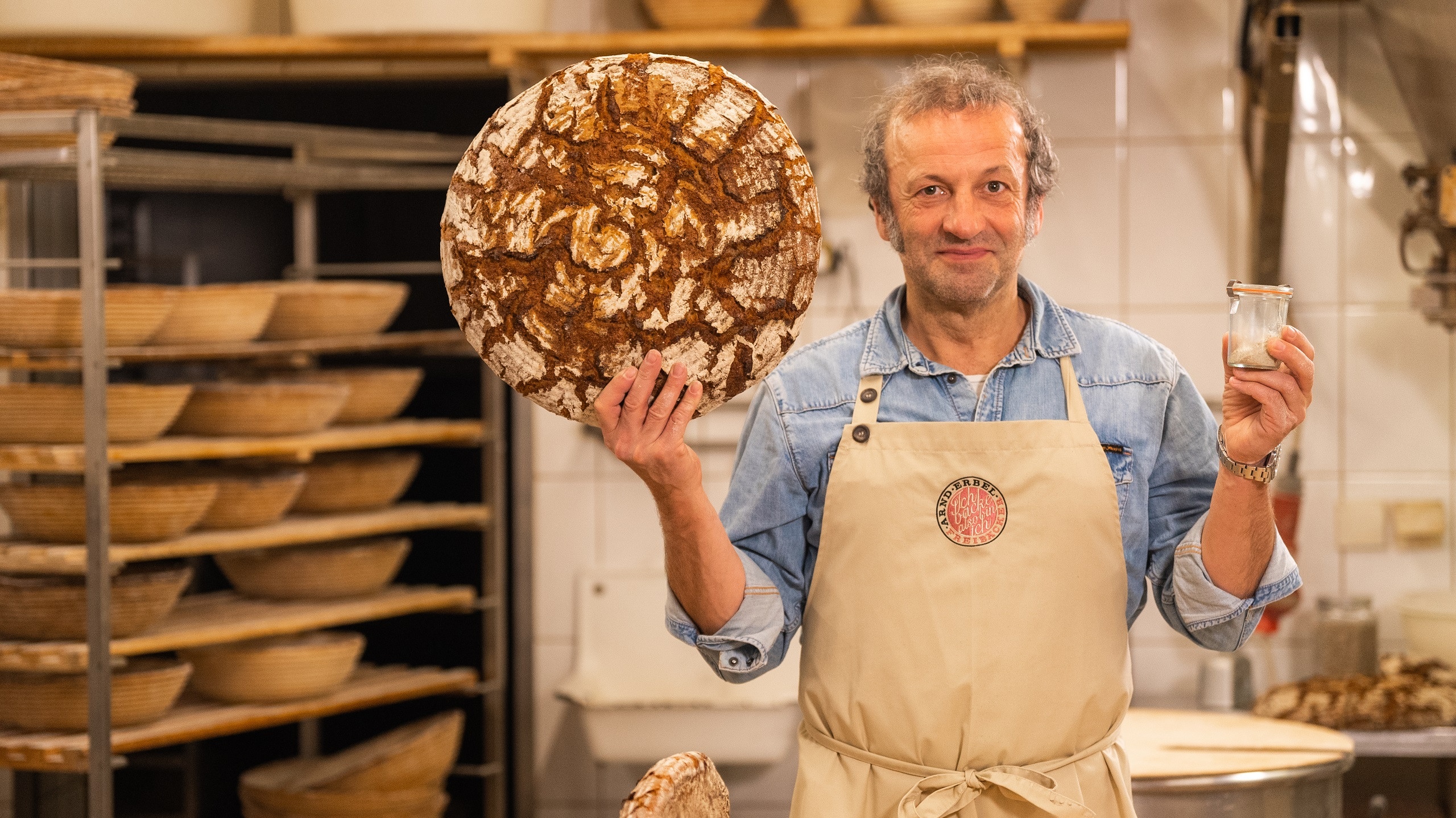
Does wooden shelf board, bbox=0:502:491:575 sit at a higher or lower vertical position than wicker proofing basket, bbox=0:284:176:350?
lower

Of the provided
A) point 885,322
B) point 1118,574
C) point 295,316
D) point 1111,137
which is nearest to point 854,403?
point 885,322

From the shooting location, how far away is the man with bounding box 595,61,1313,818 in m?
1.26

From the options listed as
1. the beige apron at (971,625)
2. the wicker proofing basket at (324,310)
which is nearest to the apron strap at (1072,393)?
the beige apron at (971,625)

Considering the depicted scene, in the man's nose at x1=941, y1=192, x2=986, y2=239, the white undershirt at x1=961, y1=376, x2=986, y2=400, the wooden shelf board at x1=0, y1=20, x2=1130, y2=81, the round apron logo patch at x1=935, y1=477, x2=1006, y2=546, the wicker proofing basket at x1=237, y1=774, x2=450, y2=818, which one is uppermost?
the wooden shelf board at x1=0, y1=20, x2=1130, y2=81

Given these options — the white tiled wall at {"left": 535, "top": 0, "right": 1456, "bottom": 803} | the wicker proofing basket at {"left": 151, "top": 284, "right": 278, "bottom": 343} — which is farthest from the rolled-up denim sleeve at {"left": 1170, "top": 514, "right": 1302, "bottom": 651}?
the wicker proofing basket at {"left": 151, "top": 284, "right": 278, "bottom": 343}

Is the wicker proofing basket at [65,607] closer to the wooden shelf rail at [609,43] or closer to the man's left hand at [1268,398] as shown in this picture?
the wooden shelf rail at [609,43]

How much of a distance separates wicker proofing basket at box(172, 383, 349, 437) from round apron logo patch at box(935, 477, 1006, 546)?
1.48 meters

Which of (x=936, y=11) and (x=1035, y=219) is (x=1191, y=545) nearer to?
(x=1035, y=219)

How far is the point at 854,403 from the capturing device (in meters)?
1.38

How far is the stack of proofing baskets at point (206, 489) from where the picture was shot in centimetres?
219

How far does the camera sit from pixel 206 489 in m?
2.29

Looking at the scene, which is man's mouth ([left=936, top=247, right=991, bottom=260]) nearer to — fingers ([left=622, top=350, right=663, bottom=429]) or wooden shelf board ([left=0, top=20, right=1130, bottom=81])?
fingers ([left=622, top=350, right=663, bottom=429])

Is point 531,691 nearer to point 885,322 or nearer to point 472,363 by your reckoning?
point 472,363

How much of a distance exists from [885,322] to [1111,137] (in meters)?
1.57
